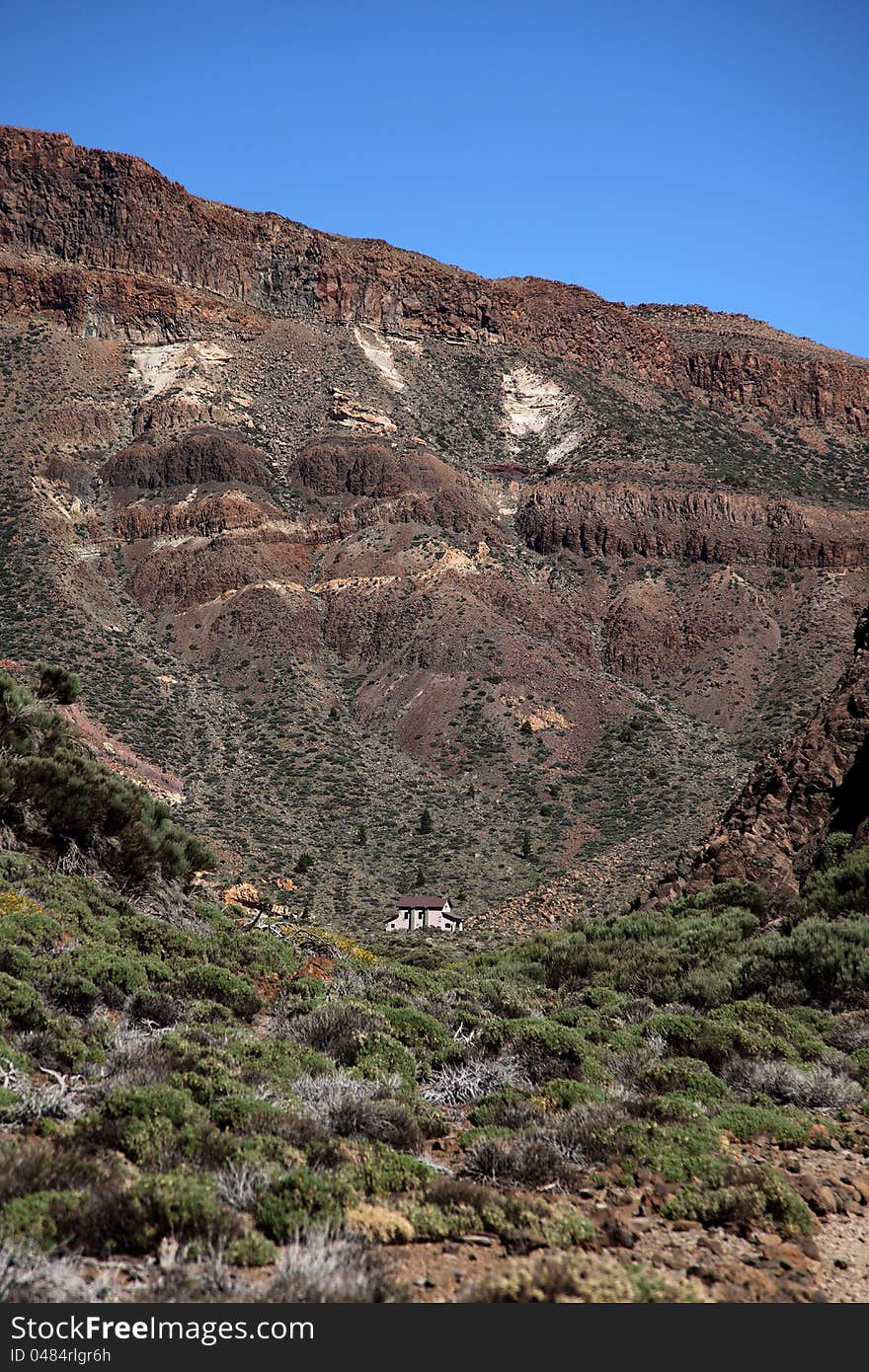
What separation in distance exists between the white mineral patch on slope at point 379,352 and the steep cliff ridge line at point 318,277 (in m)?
1.97

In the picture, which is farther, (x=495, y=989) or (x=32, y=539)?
(x=32, y=539)

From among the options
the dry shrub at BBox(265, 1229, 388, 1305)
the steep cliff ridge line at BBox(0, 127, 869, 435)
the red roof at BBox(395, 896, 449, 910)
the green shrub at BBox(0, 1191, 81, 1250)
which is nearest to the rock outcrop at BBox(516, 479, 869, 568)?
the steep cliff ridge line at BBox(0, 127, 869, 435)

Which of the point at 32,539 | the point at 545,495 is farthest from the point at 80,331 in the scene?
the point at 545,495

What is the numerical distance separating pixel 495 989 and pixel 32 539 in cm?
6051

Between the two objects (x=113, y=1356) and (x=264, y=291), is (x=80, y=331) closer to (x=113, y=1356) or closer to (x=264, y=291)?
(x=264, y=291)

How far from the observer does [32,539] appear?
65438 millimetres

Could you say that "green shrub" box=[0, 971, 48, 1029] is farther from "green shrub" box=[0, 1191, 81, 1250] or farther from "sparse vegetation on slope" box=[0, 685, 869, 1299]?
"green shrub" box=[0, 1191, 81, 1250]

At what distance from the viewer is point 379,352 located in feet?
310

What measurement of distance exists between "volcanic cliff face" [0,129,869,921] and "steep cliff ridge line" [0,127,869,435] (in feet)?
1.18

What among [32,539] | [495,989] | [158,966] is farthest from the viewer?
[32,539]

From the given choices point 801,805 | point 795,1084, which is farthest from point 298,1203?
point 801,805

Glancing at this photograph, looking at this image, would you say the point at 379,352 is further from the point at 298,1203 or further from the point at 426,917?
the point at 298,1203

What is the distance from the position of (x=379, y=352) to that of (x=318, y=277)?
41.7 feet

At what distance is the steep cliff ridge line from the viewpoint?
95.4 metres
